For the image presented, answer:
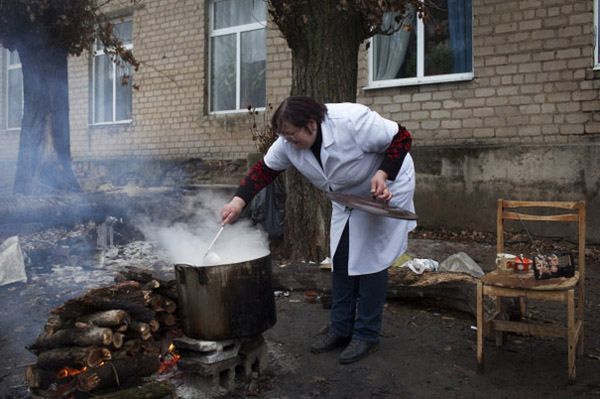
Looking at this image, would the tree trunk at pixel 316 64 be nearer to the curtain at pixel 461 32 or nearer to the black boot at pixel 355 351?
the black boot at pixel 355 351

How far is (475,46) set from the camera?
8.30 meters

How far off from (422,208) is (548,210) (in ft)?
6.06

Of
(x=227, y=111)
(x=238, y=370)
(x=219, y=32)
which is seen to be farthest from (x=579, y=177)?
(x=219, y=32)

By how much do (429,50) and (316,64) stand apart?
12.2 ft

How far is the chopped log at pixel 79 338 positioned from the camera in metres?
3.08

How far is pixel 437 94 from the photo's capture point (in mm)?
8641

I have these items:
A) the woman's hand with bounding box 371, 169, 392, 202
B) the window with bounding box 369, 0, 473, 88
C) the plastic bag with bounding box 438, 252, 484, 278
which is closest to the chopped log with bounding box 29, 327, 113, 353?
the woman's hand with bounding box 371, 169, 392, 202

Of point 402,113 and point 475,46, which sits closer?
point 475,46

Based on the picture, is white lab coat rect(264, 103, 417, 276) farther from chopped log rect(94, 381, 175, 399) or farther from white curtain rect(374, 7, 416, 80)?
white curtain rect(374, 7, 416, 80)

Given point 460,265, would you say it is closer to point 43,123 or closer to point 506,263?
point 506,263

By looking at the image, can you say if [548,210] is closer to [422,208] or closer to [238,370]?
[422,208]

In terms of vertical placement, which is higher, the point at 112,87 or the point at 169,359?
the point at 112,87

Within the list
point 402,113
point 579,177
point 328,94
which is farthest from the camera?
point 402,113

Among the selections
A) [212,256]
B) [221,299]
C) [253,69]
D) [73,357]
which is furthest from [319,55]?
[253,69]
